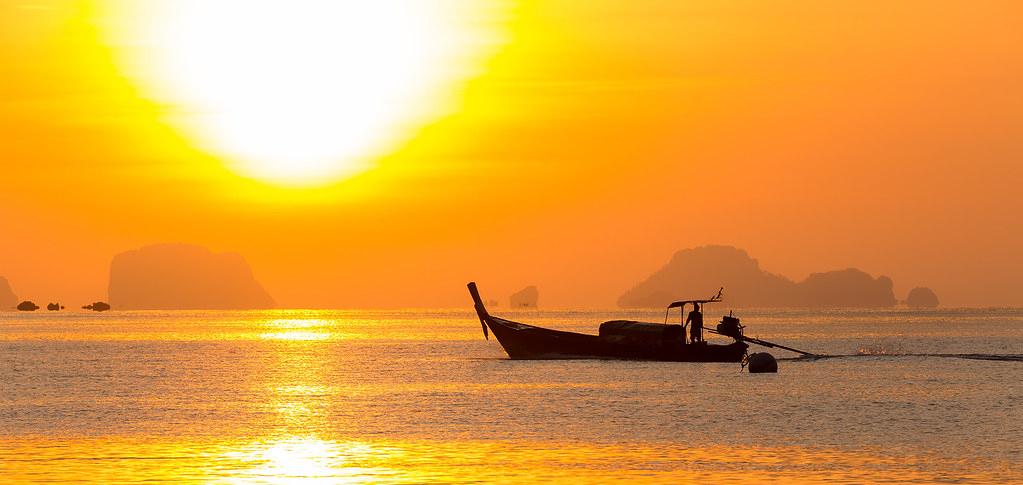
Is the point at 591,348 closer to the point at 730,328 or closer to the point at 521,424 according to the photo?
the point at 730,328

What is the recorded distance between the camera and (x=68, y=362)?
135 m

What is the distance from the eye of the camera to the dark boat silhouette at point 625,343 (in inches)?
4190

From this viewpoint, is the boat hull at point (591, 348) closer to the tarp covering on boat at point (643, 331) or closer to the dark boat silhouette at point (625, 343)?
the dark boat silhouette at point (625, 343)

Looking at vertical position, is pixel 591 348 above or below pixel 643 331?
below

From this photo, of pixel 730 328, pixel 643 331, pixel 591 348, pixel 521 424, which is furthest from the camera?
pixel 591 348

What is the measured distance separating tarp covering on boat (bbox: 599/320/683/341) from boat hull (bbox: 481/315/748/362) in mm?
628

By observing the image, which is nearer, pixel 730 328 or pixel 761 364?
pixel 761 364

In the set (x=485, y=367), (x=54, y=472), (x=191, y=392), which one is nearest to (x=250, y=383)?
(x=191, y=392)

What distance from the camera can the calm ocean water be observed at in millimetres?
46031

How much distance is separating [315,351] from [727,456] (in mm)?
132424

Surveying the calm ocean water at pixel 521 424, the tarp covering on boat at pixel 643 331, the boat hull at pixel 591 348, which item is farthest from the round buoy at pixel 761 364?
the tarp covering on boat at pixel 643 331

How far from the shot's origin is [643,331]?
111 m

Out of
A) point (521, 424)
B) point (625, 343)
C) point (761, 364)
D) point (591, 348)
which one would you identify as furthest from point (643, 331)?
point (521, 424)

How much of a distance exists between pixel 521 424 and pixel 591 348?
174 ft
